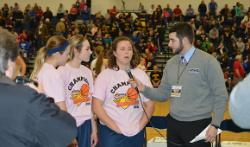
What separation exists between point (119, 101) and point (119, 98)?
0.10 ft

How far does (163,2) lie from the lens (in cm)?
2658

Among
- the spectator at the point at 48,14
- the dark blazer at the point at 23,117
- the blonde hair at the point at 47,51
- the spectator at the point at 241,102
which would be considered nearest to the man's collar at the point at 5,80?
the dark blazer at the point at 23,117

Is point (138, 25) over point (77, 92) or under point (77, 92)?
under

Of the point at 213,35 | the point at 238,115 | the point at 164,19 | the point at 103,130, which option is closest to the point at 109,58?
the point at 103,130

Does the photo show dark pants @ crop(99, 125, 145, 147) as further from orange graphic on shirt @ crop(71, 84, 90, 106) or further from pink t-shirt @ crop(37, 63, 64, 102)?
pink t-shirt @ crop(37, 63, 64, 102)

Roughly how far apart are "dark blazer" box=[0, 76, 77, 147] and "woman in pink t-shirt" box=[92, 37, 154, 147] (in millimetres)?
2176

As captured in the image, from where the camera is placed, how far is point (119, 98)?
4.34 metres

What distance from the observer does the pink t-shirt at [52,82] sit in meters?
4.09

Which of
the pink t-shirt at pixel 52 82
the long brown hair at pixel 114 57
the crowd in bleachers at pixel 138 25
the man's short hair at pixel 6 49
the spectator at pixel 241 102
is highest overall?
the man's short hair at pixel 6 49

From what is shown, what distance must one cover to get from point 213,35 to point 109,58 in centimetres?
1817

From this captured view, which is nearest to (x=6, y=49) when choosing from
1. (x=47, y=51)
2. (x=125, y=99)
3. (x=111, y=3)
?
(x=47, y=51)

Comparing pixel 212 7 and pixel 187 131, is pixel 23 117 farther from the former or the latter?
pixel 212 7

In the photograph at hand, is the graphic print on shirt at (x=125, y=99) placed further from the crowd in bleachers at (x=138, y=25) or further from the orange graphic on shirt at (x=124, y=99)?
the crowd in bleachers at (x=138, y=25)

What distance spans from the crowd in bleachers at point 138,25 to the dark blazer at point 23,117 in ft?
56.3
